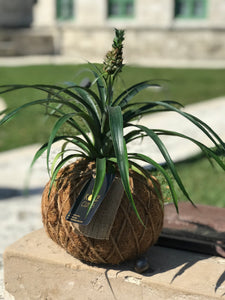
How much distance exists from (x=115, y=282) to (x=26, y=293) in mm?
551

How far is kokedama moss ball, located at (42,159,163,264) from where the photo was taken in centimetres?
287

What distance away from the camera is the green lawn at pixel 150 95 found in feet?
16.5

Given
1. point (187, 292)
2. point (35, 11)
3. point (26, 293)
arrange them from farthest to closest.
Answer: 1. point (35, 11)
2. point (26, 293)
3. point (187, 292)

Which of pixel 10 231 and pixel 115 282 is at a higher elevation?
pixel 115 282

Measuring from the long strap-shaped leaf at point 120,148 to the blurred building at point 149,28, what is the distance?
16511 millimetres

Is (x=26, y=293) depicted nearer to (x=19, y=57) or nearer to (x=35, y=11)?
(x=19, y=57)

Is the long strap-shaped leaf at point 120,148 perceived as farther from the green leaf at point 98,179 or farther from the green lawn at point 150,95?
the green lawn at point 150,95

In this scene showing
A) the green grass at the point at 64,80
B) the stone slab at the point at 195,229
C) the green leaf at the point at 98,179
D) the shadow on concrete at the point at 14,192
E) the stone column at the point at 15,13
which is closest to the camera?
the green leaf at the point at 98,179

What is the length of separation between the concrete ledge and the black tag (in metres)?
0.33

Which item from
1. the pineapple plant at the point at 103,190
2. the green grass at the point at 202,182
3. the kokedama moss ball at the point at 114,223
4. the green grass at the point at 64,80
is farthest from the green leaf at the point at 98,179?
the green grass at the point at 64,80

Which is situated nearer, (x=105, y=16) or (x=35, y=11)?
(x=105, y=16)

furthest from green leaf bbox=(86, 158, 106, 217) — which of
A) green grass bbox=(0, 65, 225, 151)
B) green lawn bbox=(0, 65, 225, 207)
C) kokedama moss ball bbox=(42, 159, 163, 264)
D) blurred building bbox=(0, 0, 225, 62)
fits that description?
blurred building bbox=(0, 0, 225, 62)

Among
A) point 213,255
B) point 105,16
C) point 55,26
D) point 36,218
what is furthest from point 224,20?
point 213,255

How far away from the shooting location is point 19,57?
66.7ft
